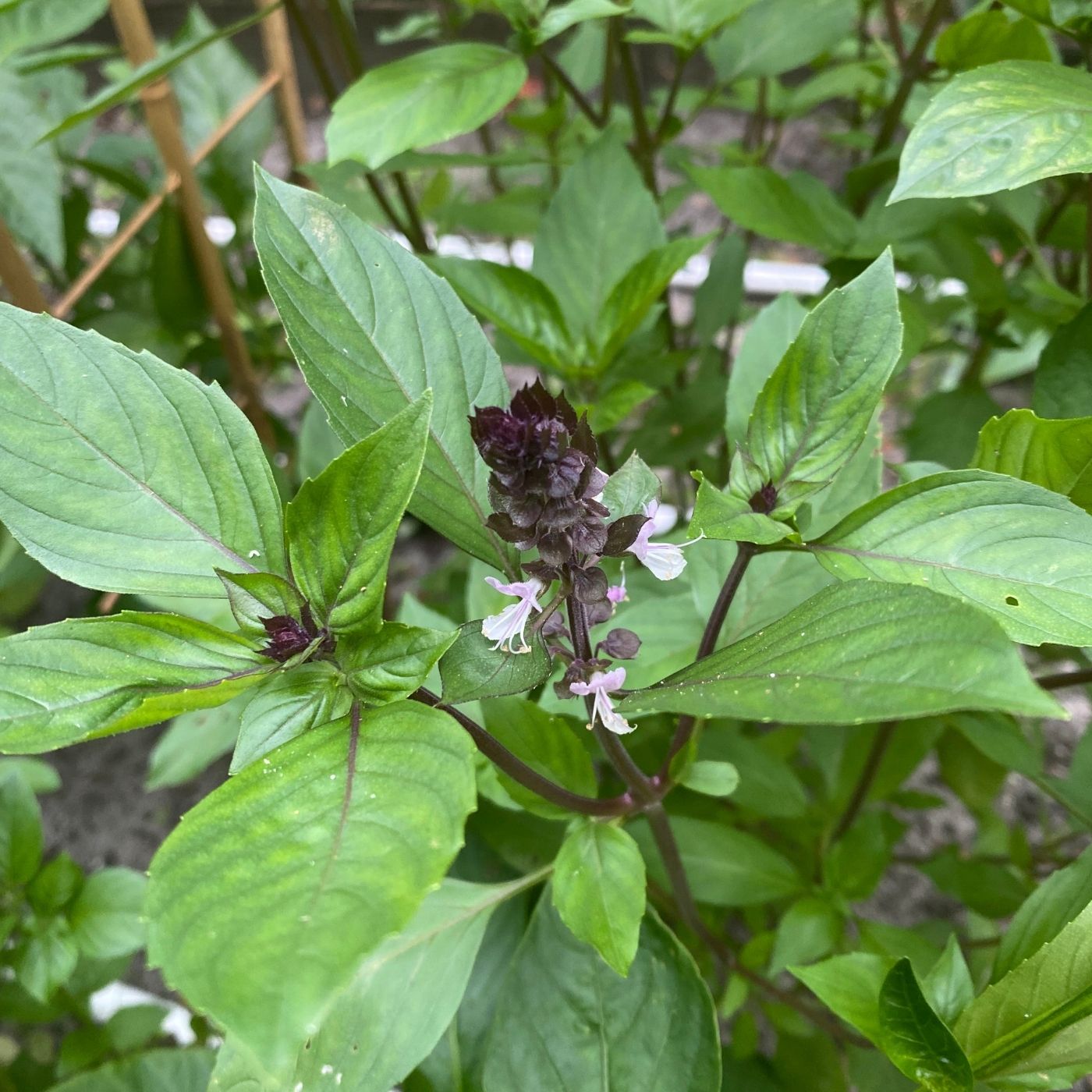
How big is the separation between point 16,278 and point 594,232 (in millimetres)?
566

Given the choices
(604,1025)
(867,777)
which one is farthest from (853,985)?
(867,777)

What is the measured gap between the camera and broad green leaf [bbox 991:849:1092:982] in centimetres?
54

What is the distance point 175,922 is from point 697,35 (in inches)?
32.2

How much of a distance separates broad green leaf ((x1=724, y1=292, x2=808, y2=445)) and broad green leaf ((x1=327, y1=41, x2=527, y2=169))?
0.88 ft

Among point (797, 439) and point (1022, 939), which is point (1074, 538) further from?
point (1022, 939)

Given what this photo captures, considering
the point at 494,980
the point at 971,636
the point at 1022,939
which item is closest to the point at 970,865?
the point at 1022,939

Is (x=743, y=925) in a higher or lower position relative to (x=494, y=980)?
lower

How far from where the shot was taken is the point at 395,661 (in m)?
0.39

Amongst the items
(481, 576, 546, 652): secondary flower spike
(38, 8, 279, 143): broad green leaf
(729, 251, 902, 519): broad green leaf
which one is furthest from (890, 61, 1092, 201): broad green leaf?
(38, 8, 279, 143): broad green leaf

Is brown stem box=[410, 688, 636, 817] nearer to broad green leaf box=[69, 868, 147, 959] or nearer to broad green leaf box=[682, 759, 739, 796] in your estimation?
broad green leaf box=[682, 759, 739, 796]

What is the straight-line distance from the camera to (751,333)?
0.66m

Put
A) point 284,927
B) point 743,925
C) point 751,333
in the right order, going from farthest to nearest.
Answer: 1. point 743,925
2. point 751,333
3. point 284,927

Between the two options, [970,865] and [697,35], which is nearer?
[697,35]

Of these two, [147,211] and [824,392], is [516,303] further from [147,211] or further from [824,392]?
[147,211]
